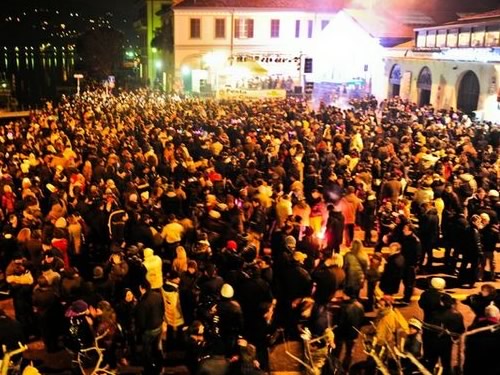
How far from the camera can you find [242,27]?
50.2 metres

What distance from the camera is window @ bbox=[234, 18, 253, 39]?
50031mm

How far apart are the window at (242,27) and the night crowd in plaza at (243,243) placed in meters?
33.9

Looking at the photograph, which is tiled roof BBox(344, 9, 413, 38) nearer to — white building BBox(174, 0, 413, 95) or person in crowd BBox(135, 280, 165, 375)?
white building BBox(174, 0, 413, 95)

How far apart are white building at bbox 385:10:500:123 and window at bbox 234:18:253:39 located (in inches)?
659

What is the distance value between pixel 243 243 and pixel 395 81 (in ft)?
99.3

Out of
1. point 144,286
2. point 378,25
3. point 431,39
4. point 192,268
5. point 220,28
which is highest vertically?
point 220,28

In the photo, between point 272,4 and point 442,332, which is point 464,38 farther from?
point 442,332

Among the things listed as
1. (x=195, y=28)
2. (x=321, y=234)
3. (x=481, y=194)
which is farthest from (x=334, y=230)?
(x=195, y=28)

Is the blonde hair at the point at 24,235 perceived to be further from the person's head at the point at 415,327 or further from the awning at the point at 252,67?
the awning at the point at 252,67

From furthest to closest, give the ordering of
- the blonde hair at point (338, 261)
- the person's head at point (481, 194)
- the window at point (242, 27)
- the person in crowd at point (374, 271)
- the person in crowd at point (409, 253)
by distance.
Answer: the window at point (242, 27) → the person's head at point (481, 194) → the person in crowd at point (409, 253) → the person in crowd at point (374, 271) → the blonde hair at point (338, 261)

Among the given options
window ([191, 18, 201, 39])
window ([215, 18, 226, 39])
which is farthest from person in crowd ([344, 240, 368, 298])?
window ([215, 18, 226, 39])

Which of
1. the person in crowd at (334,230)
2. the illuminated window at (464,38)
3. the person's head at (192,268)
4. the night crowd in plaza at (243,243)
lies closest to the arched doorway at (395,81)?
the illuminated window at (464,38)

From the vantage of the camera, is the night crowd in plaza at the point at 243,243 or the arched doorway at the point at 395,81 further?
the arched doorway at the point at 395,81

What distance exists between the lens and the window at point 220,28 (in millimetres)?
49469
